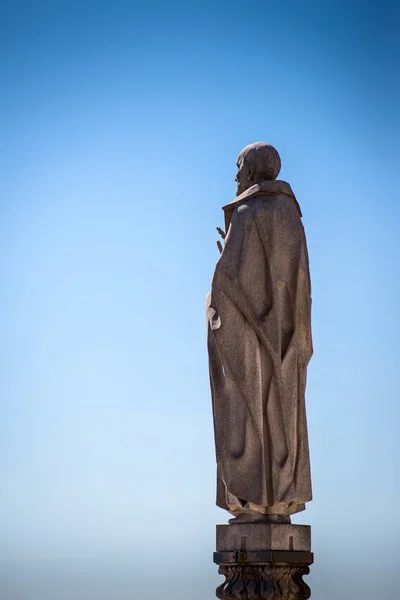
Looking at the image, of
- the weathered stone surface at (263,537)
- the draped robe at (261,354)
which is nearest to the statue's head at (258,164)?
the draped robe at (261,354)

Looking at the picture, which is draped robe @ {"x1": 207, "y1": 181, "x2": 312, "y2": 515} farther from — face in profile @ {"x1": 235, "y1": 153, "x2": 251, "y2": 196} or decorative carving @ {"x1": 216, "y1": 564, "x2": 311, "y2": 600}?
decorative carving @ {"x1": 216, "y1": 564, "x2": 311, "y2": 600}

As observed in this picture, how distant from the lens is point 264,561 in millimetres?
14297

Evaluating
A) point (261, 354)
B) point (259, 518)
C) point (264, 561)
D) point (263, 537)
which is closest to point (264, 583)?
point (264, 561)

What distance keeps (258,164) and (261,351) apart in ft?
8.51

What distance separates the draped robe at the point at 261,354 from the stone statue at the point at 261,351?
0.04ft

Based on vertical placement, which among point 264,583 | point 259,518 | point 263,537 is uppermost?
point 259,518

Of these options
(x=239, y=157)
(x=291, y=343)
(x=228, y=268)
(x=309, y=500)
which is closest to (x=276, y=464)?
(x=309, y=500)

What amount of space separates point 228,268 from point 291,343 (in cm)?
129

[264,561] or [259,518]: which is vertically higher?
[259,518]

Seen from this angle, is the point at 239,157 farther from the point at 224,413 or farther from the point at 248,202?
the point at 224,413

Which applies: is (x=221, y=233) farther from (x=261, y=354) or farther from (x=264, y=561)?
(x=264, y=561)

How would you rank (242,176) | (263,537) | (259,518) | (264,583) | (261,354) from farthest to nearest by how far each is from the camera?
(242,176), (261,354), (259,518), (263,537), (264,583)

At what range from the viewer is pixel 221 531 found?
48.9ft

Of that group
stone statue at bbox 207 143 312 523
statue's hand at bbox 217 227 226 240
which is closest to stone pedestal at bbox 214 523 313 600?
stone statue at bbox 207 143 312 523
